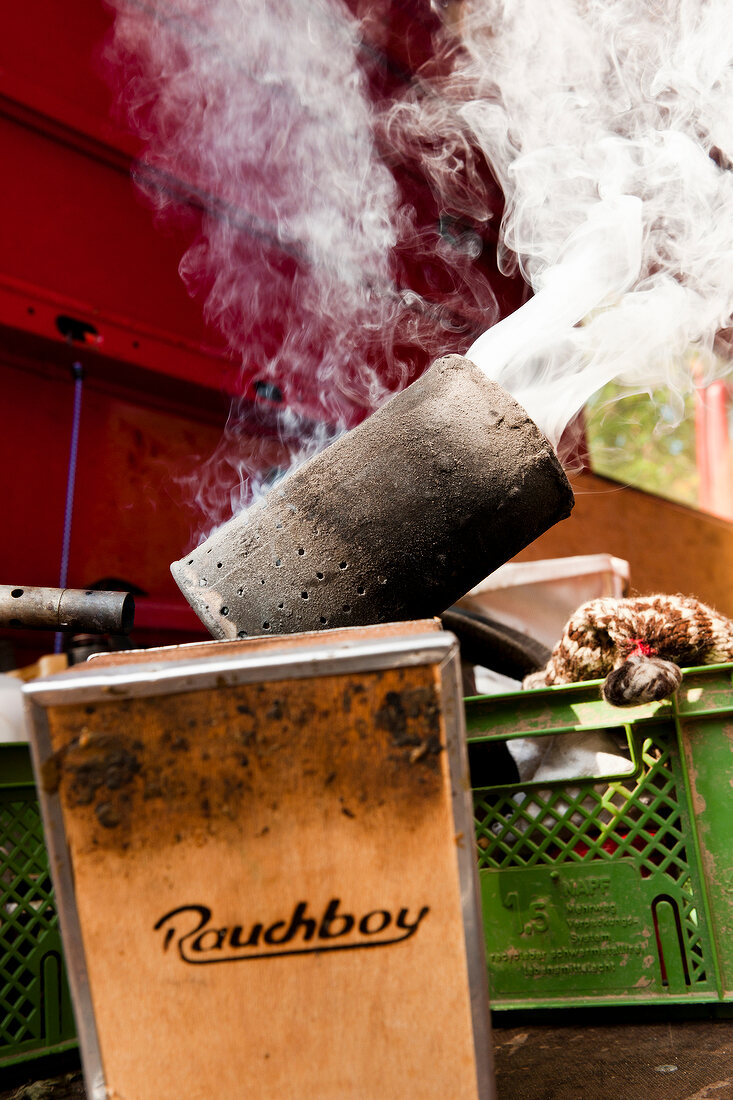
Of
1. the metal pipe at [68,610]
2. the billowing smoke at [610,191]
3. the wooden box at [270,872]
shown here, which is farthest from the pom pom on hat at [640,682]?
the metal pipe at [68,610]

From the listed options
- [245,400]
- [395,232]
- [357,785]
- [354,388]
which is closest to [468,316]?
[395,232]

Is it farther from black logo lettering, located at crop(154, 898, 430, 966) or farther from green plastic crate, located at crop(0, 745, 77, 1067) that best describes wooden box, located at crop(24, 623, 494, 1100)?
green plastic crate, located at crop(0, 745, 77, 1067)

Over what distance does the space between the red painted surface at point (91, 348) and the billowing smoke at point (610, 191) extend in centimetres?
112

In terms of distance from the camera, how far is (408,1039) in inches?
27.2

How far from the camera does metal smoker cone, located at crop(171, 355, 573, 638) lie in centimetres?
117

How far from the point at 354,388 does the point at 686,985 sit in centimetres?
242

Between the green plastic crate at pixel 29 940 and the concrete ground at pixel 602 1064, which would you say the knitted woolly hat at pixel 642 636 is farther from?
the green plastic crate at pixel 29 940

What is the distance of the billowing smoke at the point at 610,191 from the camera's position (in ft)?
4.62

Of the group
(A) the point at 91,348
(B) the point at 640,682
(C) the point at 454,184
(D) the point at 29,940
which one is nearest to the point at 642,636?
(B) the point at 640,682

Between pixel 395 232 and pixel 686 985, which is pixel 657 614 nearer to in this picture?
pixel 686 985

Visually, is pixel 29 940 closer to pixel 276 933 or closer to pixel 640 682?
pixel 276 933

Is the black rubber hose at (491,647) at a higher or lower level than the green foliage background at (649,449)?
lower

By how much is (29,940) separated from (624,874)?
916 mm

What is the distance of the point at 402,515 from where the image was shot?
117cm
